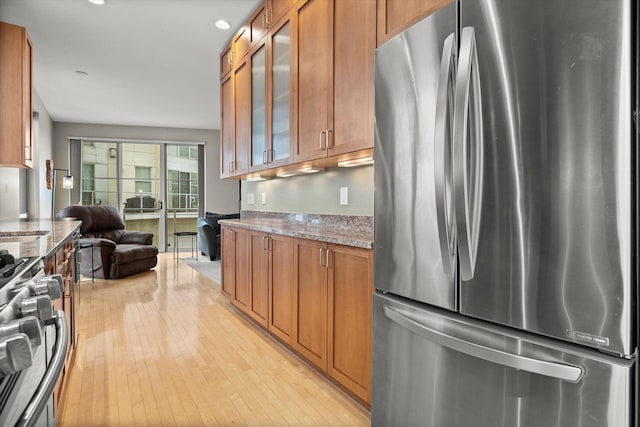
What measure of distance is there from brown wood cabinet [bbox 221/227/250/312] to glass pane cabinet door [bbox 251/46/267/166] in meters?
0.67

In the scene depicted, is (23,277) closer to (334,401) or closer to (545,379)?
(545,379)

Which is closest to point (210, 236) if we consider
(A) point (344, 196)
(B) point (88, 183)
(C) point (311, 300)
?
(B) point (88, 183)

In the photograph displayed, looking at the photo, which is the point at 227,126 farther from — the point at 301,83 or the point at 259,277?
the point at 259,277

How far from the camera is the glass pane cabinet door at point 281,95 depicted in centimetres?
277

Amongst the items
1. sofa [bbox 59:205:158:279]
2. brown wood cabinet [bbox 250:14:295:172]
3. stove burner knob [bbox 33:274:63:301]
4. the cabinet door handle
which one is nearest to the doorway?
sofa [bbox 59:205:158:279]

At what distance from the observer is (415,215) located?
1.35 meters

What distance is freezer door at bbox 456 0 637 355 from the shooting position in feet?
2.82

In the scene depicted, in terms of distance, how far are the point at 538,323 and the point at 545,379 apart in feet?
0.46

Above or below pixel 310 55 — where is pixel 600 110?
below

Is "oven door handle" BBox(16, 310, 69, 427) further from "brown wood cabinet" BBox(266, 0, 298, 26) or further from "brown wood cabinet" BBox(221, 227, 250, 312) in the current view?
"brown wood cabinet" BBox(266, 0, 298, 26)

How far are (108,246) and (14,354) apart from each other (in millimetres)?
5334

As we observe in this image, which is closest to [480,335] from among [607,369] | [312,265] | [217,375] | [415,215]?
[607,369]

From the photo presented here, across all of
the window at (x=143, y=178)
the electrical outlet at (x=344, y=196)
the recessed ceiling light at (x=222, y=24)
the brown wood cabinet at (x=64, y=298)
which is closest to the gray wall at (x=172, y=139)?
the window at (x=143, y=178)

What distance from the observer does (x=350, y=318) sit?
6.34 ft
